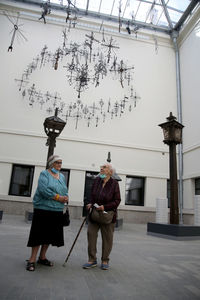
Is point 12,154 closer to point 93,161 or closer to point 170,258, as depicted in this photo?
point 93,161

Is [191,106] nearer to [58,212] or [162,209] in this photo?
[162,209]

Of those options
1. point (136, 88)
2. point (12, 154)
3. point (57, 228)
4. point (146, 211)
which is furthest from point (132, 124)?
point (57, 228)

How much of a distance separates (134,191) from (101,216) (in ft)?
36.0

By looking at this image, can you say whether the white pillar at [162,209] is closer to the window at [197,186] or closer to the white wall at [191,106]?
the white wall at [191,106]

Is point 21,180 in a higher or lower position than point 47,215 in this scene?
higher

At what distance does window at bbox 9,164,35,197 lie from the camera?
12.8 meters

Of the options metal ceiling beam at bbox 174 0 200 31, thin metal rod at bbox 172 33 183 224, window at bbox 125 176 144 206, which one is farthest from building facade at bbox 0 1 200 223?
metal ceiling beam at bbox 174 0 200 31

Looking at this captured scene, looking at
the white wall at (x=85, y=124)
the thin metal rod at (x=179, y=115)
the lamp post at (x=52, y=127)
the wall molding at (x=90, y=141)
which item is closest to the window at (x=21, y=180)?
the white wall at (x=85, y=124)

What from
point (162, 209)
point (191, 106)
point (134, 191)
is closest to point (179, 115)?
point (191, 106)

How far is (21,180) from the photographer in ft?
42.6

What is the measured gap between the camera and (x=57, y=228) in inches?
128

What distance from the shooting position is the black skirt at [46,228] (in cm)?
312

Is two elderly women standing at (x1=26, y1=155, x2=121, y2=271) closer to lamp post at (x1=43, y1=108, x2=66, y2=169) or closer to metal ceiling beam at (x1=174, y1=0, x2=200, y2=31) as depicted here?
lamp post at (x1=43, y1=108, x2=66, y2=169)

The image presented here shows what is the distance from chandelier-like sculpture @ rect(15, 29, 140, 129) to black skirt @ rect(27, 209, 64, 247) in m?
11.0
